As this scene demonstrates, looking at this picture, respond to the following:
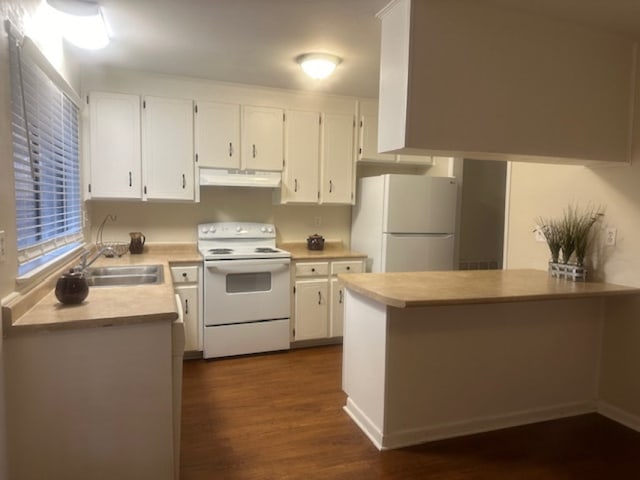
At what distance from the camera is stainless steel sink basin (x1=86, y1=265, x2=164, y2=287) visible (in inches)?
105

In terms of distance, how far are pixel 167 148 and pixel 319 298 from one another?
186cm

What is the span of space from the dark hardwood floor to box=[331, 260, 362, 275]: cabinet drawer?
3.91 feet

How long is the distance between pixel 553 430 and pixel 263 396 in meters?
1.82

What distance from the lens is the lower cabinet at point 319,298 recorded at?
374 cm

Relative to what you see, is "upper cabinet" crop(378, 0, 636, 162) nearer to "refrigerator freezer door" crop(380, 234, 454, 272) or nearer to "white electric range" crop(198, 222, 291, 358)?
"refrigerator freezer door" crop(380, 234, 454, 272)

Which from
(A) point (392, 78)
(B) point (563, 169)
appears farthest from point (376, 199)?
(A) point (392, 78)

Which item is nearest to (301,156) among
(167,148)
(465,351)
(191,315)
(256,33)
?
(167,148)

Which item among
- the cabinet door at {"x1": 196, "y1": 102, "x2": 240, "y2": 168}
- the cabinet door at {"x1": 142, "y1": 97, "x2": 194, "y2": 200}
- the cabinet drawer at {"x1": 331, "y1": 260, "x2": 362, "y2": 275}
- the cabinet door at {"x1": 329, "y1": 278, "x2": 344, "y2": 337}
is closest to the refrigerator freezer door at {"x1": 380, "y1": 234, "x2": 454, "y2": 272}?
the cabinet drawer at {"x1": 331, "y1": 260, "x2": 362, "y2": 275}

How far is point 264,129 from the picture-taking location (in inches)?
147

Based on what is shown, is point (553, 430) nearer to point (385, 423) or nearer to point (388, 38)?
point (385, 423)

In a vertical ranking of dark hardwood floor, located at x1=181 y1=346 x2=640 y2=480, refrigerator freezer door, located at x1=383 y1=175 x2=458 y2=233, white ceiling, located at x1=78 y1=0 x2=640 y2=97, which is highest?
white ceiling, located at x1=78 y1=0 x2=640 y2=97

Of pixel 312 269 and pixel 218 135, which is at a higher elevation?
pixel 218 135

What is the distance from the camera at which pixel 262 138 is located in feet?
12.3

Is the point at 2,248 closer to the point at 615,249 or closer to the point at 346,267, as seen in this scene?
the point at 346,267
